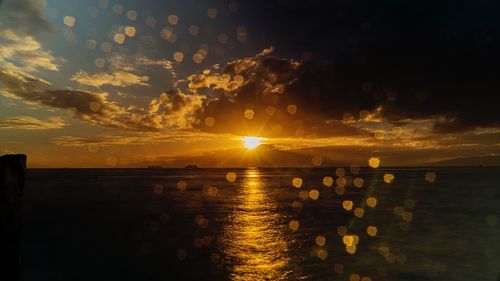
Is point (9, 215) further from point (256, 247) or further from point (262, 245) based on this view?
point (262, 245)

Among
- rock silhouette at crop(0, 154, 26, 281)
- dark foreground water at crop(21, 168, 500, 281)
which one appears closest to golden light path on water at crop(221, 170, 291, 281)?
dark foreground water at crop(21, 168, 500, 281)

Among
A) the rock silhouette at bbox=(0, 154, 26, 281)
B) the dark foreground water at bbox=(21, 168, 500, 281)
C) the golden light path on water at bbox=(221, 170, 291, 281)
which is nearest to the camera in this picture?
the rock silhouette at bbox=(0, 154, 26, 281)

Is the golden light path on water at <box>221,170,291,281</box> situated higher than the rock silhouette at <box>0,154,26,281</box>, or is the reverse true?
the rock silhouette at <box>0,154,26,281</box>

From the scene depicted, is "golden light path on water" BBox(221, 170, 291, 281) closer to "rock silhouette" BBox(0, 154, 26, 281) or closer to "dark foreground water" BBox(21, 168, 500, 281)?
"dark foreground water" BBox(21, 168, 500, 281)

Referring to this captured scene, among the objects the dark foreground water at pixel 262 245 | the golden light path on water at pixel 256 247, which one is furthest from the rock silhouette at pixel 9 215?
the golden light path on water at pixel 256 247

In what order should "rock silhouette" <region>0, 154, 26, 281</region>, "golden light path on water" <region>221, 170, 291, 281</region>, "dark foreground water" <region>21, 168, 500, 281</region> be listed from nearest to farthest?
"rock silhouette" <region>0, 154, 26, 281</region>
"golden light path on water" <region>221, 170, 291, 281</region>
"dark foreground water" <region>21, 168, 500, 281</region>

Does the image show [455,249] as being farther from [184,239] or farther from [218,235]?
[184,239]

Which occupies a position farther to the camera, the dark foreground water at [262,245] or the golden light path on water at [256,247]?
the dark foreground water at [262,245]

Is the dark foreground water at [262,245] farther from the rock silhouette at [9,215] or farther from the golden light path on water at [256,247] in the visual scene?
the rock silhouette at [9,215]

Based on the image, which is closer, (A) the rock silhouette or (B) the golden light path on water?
(A) the rock silhouette

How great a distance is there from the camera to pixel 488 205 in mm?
51281

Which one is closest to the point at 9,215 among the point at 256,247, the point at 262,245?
the point at 256,247

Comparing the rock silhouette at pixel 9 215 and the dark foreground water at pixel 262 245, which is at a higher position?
the rock silhouette at pixel 9 215

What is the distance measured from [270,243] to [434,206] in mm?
33622
